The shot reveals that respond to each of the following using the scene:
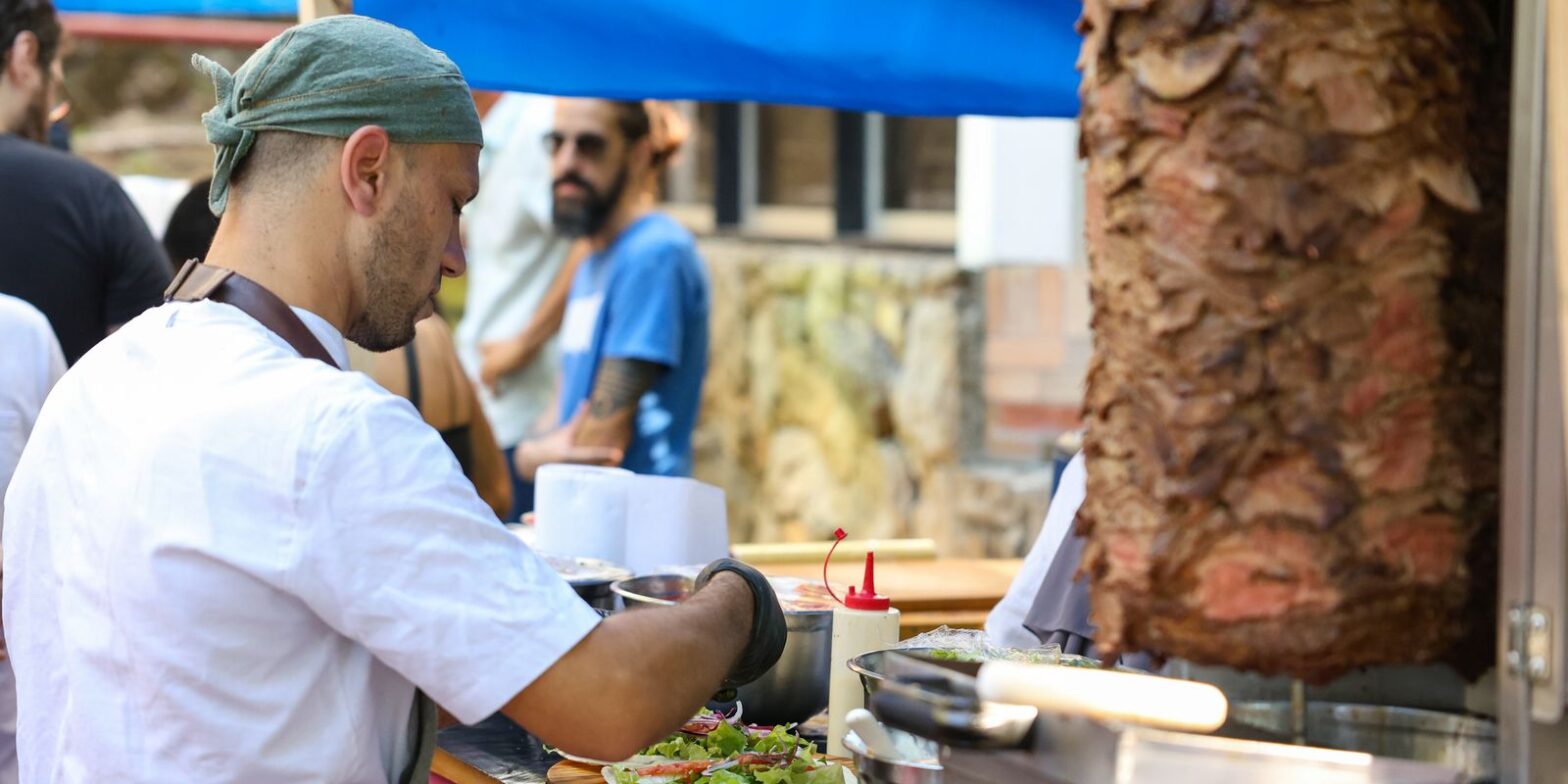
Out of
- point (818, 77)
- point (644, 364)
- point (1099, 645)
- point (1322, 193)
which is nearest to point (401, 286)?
point (1099, 645)

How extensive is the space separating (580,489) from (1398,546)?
202cm

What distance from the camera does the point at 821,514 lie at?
7.25 meters

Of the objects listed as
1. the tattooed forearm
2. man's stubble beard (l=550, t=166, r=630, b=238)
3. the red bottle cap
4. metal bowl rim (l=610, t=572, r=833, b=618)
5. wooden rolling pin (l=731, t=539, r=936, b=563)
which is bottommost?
wooden rolling pin (l=731, t=539, r=936, b=563)

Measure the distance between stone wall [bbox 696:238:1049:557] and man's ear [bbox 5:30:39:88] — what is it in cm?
342

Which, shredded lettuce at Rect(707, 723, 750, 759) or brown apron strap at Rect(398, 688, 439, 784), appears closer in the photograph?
brown apron strap at Rect(398, 688, 439, 784)

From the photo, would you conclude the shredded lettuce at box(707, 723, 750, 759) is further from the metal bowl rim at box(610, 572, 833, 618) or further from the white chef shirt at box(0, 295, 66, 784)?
the white chef shirt at box(0, 295, 66, 784)

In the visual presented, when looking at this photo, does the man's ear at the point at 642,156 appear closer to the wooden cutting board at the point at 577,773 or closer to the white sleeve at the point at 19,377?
the white sleeve at the point at 19,377

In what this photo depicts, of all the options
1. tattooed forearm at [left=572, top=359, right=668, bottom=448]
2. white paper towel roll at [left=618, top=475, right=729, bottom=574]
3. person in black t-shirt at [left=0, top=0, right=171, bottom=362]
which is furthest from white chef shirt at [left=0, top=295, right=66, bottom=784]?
tattooed forearm at [left=572, top=359, right=668, bottom=448]

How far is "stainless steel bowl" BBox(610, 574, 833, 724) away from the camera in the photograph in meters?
2.41

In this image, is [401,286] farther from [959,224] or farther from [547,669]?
[959,224]

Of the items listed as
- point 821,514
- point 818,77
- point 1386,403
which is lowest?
point 821,514

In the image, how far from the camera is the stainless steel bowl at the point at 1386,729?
1.33 m

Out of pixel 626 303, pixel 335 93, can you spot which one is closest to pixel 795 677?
pixel 335 93

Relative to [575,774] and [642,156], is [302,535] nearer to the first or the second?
[575,774]
